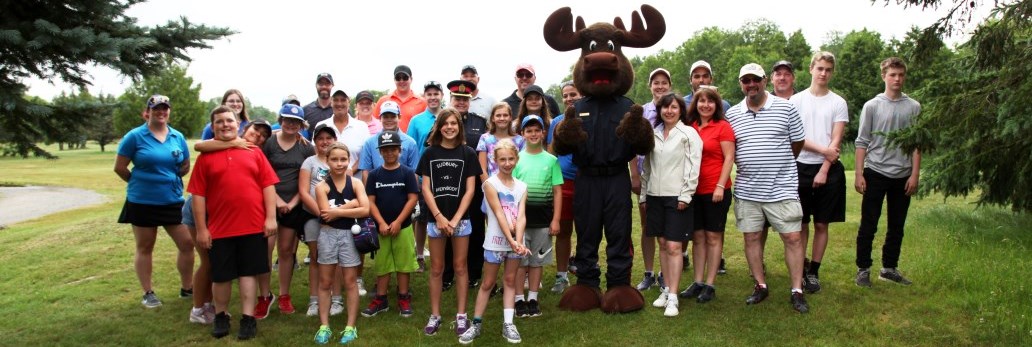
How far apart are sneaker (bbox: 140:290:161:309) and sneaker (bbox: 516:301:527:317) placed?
327 cm

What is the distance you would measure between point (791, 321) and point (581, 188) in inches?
76.2

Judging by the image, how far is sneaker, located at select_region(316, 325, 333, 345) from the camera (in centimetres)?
496

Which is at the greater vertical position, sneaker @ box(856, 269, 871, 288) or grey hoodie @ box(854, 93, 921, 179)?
grey hoodie @ box(854, 93, 921, 179)

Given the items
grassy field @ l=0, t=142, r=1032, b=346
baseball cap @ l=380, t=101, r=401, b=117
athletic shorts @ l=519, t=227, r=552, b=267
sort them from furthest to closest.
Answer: baseball cap @ l=380, t=101, r=401, b=117 < athletic shorts @ l=519, t=227, r=552, b=267 < grassy field @ l=0, t=142, r=1032, b=346

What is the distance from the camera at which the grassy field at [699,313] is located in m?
4.89

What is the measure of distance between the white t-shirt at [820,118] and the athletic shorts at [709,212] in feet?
3.16

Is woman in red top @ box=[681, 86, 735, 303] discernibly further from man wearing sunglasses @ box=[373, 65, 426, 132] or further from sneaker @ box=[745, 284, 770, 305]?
man wearing sunglasses @ box=[373, 65, 426, 132]

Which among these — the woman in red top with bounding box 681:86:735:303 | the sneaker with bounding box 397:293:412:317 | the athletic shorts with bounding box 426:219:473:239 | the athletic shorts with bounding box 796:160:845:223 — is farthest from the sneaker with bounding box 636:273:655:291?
the sneaker with bounding box 397:293:412:317

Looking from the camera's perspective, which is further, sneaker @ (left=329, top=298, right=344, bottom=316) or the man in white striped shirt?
sneaker @ (left=329, top=298, right=344, bottom=316)

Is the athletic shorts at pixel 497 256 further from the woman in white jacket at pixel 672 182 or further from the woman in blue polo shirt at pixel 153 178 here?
the woman in blue polo shirt at pixel 153 178

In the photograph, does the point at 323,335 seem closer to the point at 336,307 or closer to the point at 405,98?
the point at 336,307

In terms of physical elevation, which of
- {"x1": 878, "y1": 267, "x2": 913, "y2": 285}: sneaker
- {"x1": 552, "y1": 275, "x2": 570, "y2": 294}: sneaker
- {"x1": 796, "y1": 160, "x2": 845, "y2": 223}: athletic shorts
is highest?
{"x1": 796, "y1": 160, "x2": 845, "y2": 223}: athletic shorts

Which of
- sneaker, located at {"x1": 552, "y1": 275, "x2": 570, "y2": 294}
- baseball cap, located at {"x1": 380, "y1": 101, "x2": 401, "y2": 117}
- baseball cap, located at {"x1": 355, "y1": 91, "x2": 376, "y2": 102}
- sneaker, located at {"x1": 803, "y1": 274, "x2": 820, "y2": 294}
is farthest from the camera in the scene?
baseball cap, located at {"x1": 355, "y1": 91, "x2": 376, "y2": 102}

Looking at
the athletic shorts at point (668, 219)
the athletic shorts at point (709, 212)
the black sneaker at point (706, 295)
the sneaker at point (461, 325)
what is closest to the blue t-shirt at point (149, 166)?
the sneaker at point (461, 325)
